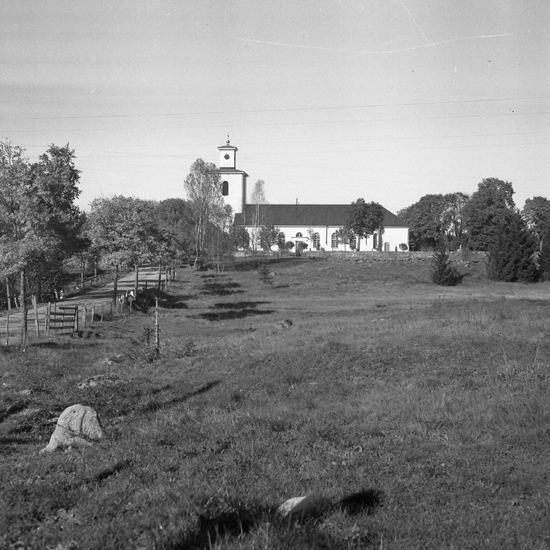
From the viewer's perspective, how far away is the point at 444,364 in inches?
523

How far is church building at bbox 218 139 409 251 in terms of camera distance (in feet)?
333

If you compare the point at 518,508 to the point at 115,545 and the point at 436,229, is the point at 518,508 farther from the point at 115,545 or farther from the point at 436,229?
the point at 436,229

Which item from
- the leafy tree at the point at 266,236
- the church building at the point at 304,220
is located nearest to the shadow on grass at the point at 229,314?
the leafy tree at the point at 266,236

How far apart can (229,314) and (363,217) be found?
54299mm

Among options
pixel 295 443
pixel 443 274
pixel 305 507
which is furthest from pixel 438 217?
pixel 305 507

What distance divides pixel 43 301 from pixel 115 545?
3999cm

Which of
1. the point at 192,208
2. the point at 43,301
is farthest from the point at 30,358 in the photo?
the point at 192,208

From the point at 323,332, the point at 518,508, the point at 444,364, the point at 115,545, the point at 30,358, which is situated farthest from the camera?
A: the point at 323,332

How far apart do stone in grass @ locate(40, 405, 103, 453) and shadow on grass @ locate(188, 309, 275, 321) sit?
23.1 m

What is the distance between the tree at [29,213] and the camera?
67.8 feet

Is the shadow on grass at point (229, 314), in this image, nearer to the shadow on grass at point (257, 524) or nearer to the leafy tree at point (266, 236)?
the shadow on grass at point (257, 524)

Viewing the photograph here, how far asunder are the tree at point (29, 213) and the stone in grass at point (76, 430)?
12.5 metres

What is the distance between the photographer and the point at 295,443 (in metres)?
8.31

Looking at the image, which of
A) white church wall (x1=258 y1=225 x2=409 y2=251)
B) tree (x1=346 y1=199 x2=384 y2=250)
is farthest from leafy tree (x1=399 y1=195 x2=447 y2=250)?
tree (x1=346 y1=199 x2=384 y2=250)
